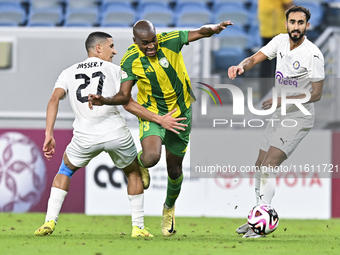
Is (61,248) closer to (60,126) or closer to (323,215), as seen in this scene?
(60,126)

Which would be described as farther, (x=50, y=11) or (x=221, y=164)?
(x=50, y=11)

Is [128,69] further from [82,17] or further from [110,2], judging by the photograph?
[110,2]

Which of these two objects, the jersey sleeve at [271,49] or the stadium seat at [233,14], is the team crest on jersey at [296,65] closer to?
the jersey sleeve at [271,49]

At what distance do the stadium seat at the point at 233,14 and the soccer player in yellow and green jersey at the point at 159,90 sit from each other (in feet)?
17.2

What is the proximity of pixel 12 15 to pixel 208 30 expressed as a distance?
20.4 feet

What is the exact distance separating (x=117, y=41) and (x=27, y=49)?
1.34 m

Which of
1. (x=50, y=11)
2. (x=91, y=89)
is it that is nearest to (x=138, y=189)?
(x=91, y=89)

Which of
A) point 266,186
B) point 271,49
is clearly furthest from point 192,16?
point 266,186

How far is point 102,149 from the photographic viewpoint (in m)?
5.36

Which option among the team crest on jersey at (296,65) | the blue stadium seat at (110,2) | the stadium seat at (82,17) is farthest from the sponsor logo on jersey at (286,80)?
the blue stadium seat at (110,2)

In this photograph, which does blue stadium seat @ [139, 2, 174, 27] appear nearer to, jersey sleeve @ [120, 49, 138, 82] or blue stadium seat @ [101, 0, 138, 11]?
blue stadium seat @ [101, 0, 138, 11]

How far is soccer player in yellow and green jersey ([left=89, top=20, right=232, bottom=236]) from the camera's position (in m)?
5.27

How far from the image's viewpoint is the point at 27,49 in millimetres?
8773

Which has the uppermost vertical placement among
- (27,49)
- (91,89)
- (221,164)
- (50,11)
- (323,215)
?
(50,11)
